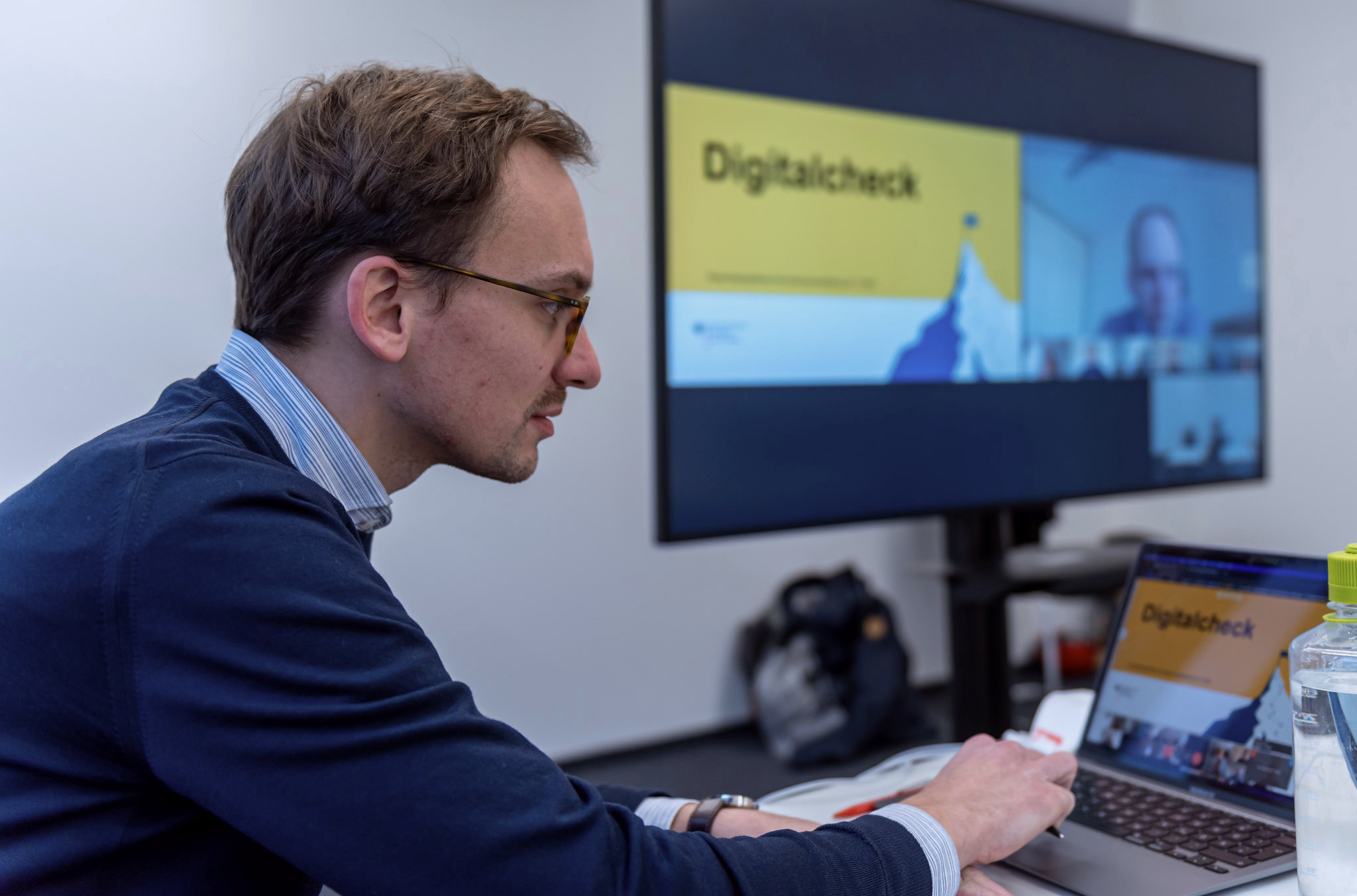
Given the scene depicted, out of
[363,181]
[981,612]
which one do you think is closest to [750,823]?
[363,181]

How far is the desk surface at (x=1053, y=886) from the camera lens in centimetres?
84

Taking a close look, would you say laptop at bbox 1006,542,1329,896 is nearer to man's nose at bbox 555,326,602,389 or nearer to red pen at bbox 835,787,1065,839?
red pen at bbox 835,787,1065,839

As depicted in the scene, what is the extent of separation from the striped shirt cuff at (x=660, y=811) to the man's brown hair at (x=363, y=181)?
0.54 m

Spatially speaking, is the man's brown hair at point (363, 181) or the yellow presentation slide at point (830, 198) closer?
the man's brown hair at point (363, 181)

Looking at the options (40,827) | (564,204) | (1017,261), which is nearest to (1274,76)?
(1017,261)

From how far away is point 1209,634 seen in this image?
1053 mm

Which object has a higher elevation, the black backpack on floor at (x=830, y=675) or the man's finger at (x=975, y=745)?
the man's finger at (x=975, y=745)

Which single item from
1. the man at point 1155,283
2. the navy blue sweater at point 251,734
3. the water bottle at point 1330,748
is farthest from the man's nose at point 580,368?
the man at point 1155,283

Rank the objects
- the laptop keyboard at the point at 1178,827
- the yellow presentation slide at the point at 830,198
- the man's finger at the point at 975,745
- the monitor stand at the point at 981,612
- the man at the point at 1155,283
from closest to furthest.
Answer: the laptop keyboard at the point at 1178,827
the man's finger at the point at 975,745
the yellow presentation slide at the point at 830,198
the monitor stand at the point at 981,612
the man at the point at 1155,283

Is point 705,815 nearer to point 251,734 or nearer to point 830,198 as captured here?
point 251,734

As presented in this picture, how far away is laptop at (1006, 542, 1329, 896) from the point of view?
2.90 feet

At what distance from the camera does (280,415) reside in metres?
0.90

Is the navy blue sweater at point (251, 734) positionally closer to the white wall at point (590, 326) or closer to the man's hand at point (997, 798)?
the man's hand at point (997, 798)

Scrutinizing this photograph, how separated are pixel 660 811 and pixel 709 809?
0.19ft
